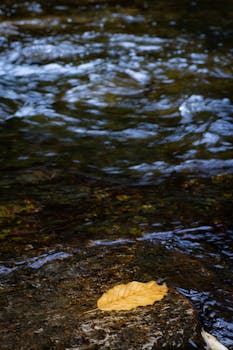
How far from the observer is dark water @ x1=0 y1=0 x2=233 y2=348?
3.25m

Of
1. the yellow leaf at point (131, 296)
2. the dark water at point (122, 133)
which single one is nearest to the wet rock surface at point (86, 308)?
the yellow leaf at point (131, 296)

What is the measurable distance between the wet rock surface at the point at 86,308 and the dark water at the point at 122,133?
6.8 inches

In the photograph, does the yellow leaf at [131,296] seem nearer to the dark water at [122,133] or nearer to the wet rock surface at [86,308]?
the wet rock surface at [86,308]

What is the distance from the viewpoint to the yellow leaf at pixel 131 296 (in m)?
2.45

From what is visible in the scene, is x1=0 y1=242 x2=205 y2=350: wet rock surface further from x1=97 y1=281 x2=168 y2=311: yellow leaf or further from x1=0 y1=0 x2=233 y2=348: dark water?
x1=0 y1=0 x2=233 y2=348: dark water

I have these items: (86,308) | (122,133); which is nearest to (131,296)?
(86,308)

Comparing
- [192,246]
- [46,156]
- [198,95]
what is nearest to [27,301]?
[192,246]

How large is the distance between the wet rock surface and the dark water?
0.17m

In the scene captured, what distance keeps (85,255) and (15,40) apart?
551 centimetres

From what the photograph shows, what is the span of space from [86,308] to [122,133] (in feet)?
9.18

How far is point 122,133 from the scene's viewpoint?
197 inches

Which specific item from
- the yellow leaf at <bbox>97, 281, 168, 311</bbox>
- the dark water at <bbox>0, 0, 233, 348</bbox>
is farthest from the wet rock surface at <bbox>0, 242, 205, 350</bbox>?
the dark water at <bbox>0, 0, 233, 348</bbox>

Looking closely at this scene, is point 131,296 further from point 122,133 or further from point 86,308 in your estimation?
point 122,133

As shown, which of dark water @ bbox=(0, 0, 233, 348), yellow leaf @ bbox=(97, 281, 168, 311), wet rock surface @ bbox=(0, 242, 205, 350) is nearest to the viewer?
wet rock surface @ bbox=(0, 242, 205, 350)
